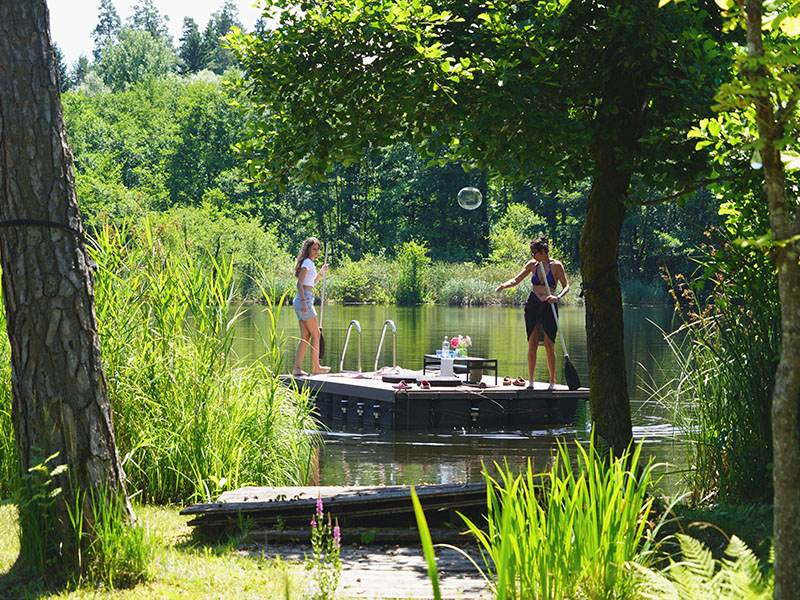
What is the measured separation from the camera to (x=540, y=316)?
12.8 meters

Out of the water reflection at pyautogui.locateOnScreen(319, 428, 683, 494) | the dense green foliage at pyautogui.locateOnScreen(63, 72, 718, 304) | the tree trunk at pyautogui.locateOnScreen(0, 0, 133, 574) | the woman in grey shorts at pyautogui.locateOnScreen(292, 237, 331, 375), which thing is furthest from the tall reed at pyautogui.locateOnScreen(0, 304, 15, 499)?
the dense green foliage at pyautogui.locateOnScreen(63, 72, 718, 304)

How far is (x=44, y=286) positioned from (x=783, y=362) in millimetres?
3207

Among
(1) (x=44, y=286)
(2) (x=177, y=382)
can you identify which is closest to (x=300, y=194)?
(2) (x=177, y=382)

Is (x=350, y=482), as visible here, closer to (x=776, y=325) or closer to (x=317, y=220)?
(x=776, y=325)

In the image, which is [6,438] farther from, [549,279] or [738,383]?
[549,279]

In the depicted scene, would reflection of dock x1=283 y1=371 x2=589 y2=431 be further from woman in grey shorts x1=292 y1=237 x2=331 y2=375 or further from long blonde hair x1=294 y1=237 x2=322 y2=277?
long blonde hair x1=294 y1=237 x2=322 y2=277

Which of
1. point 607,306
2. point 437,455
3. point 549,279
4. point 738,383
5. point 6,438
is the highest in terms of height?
point 549,279

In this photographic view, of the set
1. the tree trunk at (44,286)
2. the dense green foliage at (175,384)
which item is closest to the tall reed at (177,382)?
the dense green foliage at (175,384)

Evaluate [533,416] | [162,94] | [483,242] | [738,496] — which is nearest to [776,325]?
[738,496]

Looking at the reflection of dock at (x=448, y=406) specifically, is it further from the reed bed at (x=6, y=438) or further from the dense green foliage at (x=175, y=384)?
the reed bed at (x=6, y=438)

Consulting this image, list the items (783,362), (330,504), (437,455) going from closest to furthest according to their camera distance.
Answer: (783,362), (330,504), (437,455)

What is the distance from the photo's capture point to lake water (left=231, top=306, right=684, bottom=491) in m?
10.8

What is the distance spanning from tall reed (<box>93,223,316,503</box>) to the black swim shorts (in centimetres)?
608

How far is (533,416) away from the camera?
13500 mm
